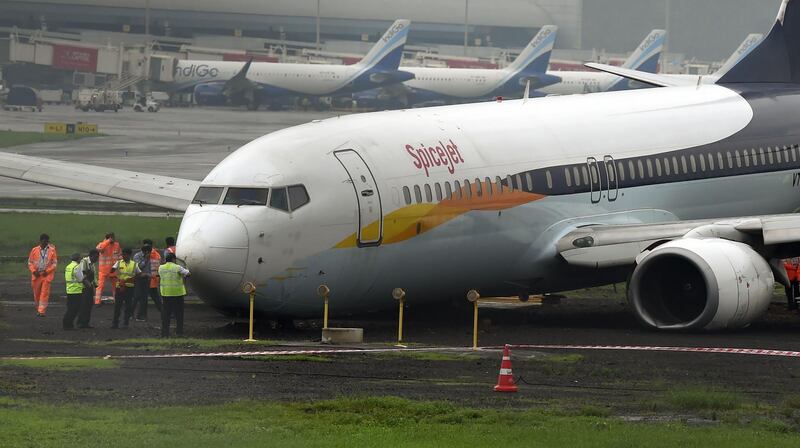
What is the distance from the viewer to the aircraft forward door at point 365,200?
2706 cm

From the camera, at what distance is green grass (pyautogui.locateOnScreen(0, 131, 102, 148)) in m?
73.7

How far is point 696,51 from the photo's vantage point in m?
199

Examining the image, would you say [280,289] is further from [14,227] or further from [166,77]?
[166,77]

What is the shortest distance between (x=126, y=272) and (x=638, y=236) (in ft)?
32.6

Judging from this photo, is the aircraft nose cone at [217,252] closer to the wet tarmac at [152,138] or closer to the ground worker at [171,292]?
the ground worker at [171,292]

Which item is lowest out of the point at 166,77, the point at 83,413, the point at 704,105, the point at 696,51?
the point at 83,413

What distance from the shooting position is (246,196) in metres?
26.6

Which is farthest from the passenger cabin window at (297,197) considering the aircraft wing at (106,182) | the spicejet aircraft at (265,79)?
the spicejet aircraft at (265,79)

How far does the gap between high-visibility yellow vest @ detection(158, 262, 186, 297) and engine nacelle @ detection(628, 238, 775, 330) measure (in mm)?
8310

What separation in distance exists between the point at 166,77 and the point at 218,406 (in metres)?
103

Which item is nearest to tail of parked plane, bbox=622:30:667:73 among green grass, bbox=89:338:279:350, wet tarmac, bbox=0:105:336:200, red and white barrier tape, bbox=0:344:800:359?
wet tarmac, bbox=0:105:336:200

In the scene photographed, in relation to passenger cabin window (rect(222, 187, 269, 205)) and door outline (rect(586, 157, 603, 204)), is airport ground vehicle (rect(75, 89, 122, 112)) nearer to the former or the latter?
door outline (rect(586, 157, 603, 204))

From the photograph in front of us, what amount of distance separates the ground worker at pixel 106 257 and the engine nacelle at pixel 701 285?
11.3 metres

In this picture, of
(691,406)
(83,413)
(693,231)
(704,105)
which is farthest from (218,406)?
(704,105)
